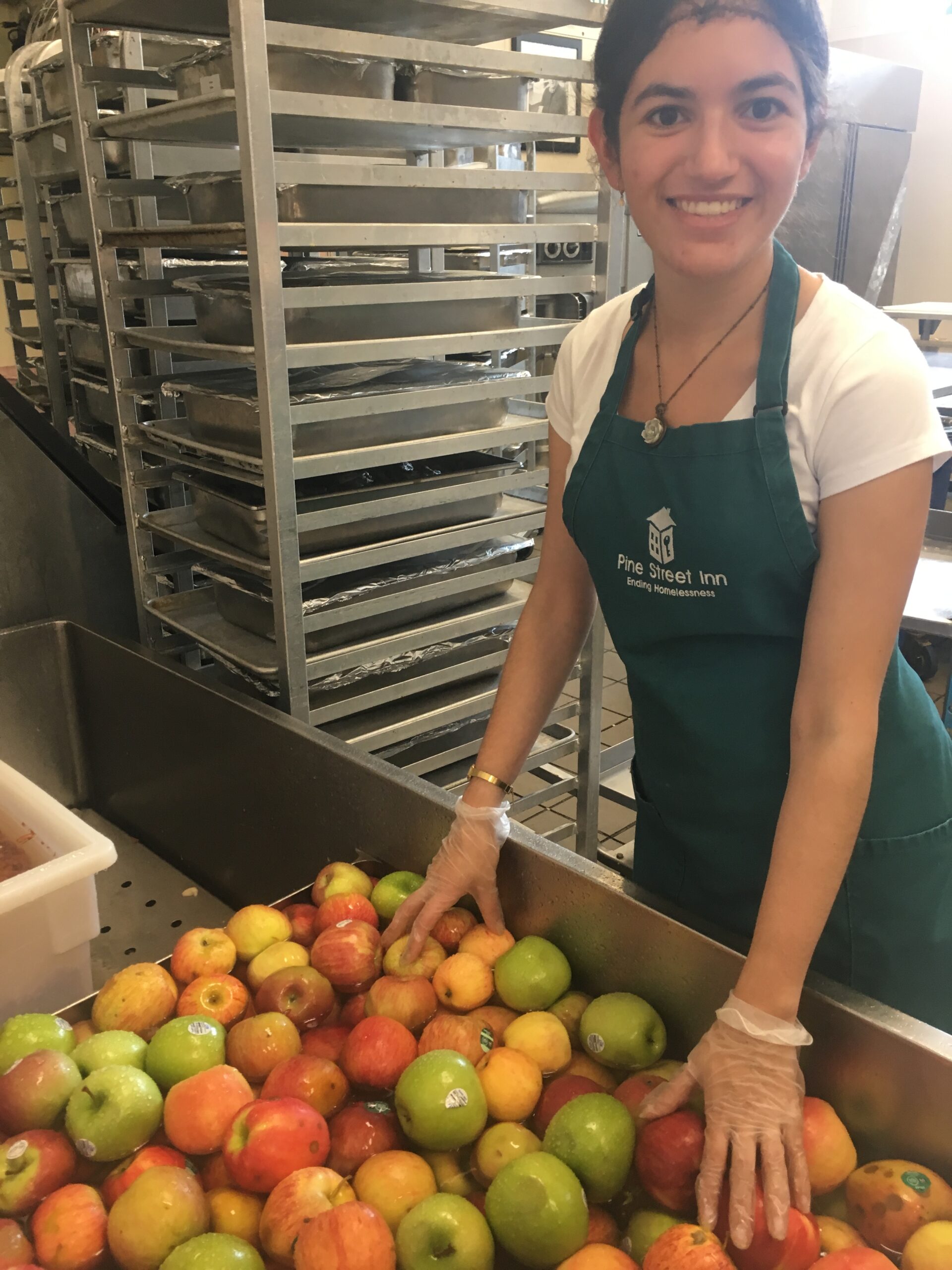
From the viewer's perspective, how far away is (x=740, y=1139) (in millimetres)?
929

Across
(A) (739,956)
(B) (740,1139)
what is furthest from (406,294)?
(B) (740,1139)

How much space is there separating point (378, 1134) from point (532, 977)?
259mm

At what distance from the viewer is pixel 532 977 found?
1.21m

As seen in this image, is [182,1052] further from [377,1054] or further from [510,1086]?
[510,1086]

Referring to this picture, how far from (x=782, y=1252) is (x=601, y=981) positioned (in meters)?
0.39

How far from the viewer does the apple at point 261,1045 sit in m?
1.14

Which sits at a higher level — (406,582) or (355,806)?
(406,582)

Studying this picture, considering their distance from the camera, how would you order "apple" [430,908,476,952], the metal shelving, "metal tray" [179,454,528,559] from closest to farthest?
"apple" [430,908,476,952]
the metal shelving
"metal tray" [179,454,528,559]

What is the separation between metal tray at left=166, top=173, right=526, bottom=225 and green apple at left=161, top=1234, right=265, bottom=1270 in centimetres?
137

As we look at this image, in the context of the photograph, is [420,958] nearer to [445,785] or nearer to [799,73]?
[445,785]

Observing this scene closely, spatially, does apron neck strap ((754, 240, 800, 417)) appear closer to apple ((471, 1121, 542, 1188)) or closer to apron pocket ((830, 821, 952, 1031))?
apron pocket ((830, 821, 952, 1031))

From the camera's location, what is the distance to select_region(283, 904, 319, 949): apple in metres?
1.38

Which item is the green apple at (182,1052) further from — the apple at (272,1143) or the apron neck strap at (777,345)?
the apron neck strap at (777,345)

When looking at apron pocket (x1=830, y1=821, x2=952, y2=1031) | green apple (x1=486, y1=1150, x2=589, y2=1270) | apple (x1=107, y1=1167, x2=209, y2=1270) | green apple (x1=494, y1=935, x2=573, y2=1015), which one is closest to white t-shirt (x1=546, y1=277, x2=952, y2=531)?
apron pocket (x1=830, y1=821, x2=952, y2=1031)
